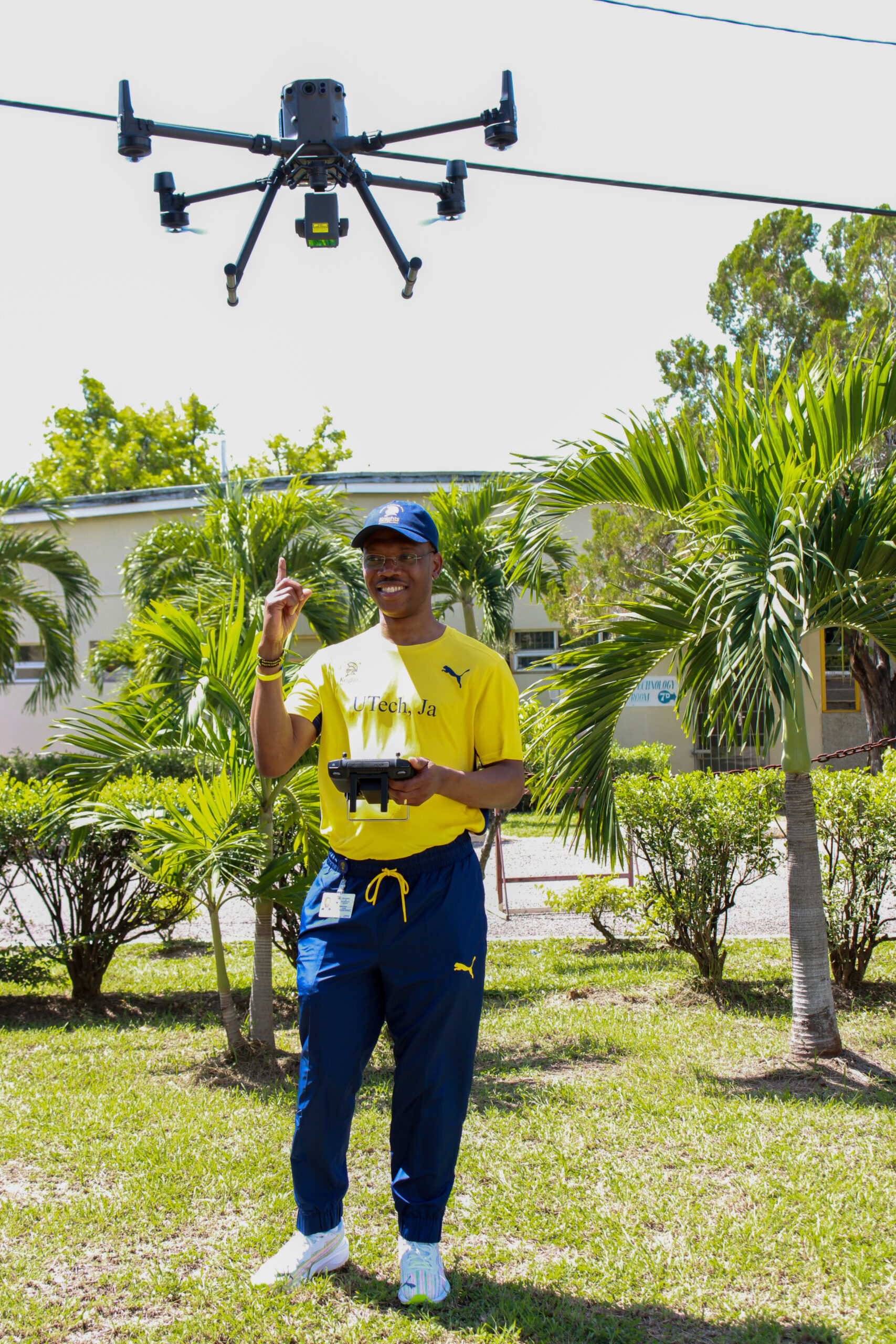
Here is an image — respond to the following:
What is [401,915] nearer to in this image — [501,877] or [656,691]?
[501,877]

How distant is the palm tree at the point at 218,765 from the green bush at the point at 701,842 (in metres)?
2.24

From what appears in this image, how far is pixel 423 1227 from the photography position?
2844 mm

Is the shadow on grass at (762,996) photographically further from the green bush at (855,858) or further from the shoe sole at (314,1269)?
the shoe sole at (314,1269)

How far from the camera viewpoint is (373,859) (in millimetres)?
2918

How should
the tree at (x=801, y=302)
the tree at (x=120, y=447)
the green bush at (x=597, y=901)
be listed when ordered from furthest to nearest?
the tree at (x=120, y=447) < the tree at (x=801, y=302) < the green bush at (x=597, y=901)

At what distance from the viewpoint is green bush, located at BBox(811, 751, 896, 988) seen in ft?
18.9

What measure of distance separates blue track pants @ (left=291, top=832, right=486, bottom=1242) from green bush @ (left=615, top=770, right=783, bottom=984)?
351 centimetres

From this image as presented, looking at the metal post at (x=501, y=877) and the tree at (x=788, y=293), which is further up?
the tree at (x=788, y=293)

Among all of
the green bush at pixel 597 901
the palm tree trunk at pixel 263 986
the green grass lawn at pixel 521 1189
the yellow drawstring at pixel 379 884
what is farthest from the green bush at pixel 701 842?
the yellow drawstring at pixel 379 884

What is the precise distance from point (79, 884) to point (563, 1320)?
175 inches

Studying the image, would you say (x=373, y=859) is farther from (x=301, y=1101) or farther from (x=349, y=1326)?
(x=349, y=1326)

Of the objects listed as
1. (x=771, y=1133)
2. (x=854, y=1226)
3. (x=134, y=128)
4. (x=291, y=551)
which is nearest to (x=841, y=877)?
(x=771, y=1133)

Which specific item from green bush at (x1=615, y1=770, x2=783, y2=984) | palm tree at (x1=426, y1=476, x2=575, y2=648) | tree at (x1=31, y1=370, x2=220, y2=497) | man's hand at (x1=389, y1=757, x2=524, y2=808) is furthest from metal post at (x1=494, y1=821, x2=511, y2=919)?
tree at (x1=31, y1=370, x2=220, y2=497)

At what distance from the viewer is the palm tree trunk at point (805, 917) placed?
4891 millimetres
